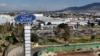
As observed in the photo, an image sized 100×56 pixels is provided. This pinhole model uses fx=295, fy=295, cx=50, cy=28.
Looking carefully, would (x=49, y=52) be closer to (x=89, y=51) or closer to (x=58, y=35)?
(x=89, y=51)

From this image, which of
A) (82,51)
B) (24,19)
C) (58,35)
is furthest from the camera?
(58,35)

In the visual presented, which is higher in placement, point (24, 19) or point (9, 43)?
point (24, 19)

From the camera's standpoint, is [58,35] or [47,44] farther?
[58,35]

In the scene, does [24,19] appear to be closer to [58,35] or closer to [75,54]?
[75,54]

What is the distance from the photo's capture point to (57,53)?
20875 millimetres

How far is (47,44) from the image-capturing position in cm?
2561

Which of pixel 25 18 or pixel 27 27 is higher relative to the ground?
pixel 25 18

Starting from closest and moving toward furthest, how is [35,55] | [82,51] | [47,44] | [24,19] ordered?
[24,19] < [35,55] < [82,51] < [47,44]

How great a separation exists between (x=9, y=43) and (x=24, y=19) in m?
17.8

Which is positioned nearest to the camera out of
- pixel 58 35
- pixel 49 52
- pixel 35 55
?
pixel 35 55

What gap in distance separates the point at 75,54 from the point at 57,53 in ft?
4.45

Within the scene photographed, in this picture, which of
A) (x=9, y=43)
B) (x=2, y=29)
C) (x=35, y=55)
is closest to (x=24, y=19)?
(x=35, y=55)

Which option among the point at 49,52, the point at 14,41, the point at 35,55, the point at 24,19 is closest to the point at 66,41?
the point at 14,41

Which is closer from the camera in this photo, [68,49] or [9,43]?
[68,49]
